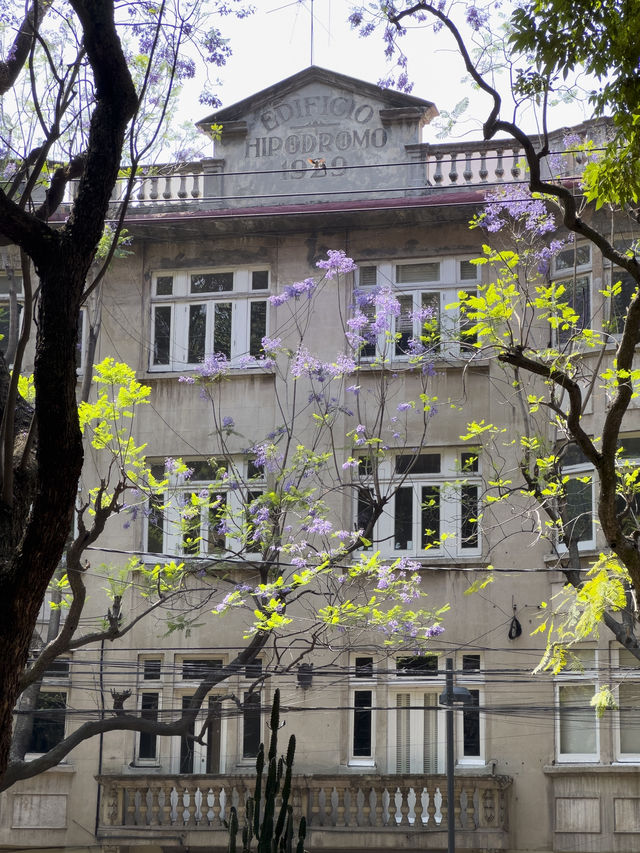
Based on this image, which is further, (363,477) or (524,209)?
(363,477)

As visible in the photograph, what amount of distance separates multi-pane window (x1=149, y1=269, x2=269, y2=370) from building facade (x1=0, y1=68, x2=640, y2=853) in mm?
37

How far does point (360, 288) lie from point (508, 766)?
322 inches

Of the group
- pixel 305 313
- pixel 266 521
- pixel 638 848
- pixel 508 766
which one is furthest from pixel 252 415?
pixel 638 848

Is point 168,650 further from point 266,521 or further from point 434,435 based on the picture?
point 434,435

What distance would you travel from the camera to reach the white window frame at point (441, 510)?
2158 centimetres

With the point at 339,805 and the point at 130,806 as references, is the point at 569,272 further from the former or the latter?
the point at 130,806

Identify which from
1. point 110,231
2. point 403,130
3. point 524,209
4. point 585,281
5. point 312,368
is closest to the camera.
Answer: point 110,231

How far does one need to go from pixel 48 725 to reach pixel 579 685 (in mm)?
8674

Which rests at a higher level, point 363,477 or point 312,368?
point 312,368

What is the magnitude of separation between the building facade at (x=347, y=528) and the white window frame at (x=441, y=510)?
0.04 meters

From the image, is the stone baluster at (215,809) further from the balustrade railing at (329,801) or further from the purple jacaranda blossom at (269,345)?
the purple jacaranda blossom at (269,345)

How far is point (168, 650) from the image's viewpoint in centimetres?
2175

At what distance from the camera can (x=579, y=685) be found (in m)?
20.7

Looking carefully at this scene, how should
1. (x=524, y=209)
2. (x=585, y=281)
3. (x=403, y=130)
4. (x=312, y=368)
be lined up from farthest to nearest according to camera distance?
1. (x=403, y=130)
2. (x=585, y=281)
3. (x=312, y=368)
4. (x=524, y=209)
